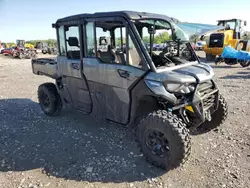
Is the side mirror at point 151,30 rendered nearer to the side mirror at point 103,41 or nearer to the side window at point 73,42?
the side mirror at point 103,41

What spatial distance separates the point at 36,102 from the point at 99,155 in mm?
4192

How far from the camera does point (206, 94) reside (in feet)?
12.9

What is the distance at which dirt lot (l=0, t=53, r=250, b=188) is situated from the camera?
134 inches

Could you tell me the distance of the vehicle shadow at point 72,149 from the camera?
11.9ft

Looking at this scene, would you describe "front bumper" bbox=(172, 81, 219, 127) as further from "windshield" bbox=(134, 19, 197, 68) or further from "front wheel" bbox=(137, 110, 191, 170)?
"windshield" bbox=(134, 19, 197, 68)

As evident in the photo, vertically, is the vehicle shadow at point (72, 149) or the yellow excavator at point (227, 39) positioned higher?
the yellow excavator at point (227, 39)

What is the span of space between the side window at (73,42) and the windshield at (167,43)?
134 cm

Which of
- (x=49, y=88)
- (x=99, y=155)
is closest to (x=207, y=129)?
(x=99, y=155)

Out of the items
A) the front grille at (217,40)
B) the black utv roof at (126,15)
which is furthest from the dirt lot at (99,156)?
the front grille at (217,40)

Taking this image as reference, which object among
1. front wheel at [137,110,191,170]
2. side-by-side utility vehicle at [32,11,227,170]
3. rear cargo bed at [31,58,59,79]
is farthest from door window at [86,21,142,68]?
rear cargo bed at [31,58,59,79]

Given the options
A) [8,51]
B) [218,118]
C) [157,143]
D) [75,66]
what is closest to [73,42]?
[75,66]

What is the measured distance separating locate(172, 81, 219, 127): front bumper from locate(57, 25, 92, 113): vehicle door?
6.52 feet

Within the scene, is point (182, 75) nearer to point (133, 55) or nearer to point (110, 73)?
point (133, 55)

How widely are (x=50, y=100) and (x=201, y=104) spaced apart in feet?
12.4
